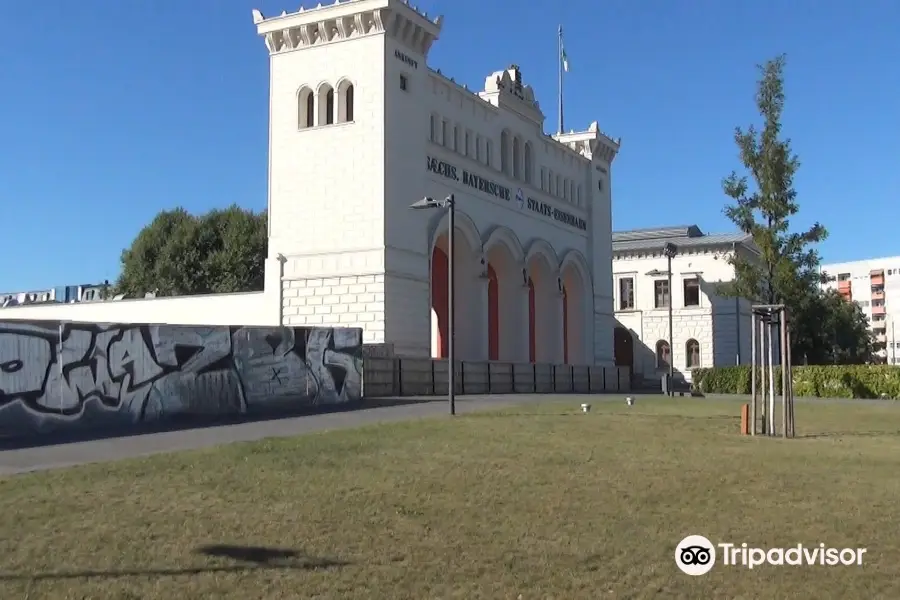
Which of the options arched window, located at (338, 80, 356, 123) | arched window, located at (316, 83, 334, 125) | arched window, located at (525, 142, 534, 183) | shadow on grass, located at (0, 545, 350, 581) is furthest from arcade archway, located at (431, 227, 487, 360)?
shadow on grass, located at (0, 545, 350, 581)

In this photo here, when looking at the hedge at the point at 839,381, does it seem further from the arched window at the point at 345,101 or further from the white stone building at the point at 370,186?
the arched window at the point at 345,101

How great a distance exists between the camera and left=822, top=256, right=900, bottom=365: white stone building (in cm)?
13662

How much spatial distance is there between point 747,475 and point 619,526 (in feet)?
12.1

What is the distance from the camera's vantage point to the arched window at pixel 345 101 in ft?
129

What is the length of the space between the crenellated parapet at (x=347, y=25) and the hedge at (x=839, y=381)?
68.8ft

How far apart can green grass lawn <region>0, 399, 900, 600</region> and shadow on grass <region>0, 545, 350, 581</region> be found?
0.09 feet

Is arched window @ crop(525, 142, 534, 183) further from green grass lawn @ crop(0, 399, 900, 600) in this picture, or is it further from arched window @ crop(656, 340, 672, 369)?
green grass lawn @ crop(0, 399, 900, 600)

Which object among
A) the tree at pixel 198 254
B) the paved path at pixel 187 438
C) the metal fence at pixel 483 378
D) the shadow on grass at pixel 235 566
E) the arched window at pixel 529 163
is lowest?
the shadow on grass at pixel 235 566

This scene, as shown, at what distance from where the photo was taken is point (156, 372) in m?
20.5

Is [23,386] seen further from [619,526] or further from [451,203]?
[619,526]

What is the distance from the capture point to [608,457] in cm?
1431

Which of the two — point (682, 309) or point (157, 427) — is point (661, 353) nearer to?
point (682, 309)

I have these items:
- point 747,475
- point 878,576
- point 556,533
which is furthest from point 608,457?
point 878,576

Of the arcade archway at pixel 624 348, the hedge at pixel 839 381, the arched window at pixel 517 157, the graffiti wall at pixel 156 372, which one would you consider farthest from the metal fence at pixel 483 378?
the arcade archway at pixel 624 348
